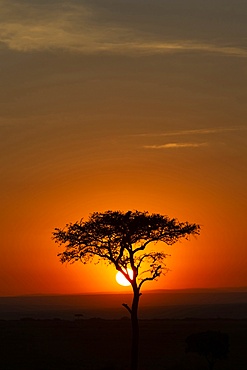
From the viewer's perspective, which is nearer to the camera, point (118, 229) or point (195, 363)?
point (118, 229)

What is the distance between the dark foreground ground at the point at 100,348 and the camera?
73500mm

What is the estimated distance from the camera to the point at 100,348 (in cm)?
8444

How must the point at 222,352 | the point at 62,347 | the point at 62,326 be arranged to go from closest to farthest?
1. the point at 222,352
2. the point at 62,347
3. the point at 62,326

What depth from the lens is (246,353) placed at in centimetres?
7988

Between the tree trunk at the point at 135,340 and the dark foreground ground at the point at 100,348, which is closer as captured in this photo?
the tree trunk at the point at 135,340

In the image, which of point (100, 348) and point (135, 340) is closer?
point (135, 340)

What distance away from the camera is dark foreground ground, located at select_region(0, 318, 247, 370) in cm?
7350

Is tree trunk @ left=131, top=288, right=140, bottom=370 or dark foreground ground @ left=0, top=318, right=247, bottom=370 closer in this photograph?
tree trunk @ left=131, top=288, right=140, bottom=370

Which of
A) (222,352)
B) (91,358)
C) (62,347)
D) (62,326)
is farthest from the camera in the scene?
(62,326)

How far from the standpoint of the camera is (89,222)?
6712 cm

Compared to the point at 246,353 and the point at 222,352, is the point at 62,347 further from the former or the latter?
the point at 222,352

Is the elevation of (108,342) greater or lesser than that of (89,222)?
lesser

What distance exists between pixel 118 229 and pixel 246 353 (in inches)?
843

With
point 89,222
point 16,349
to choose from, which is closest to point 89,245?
point 89,222
